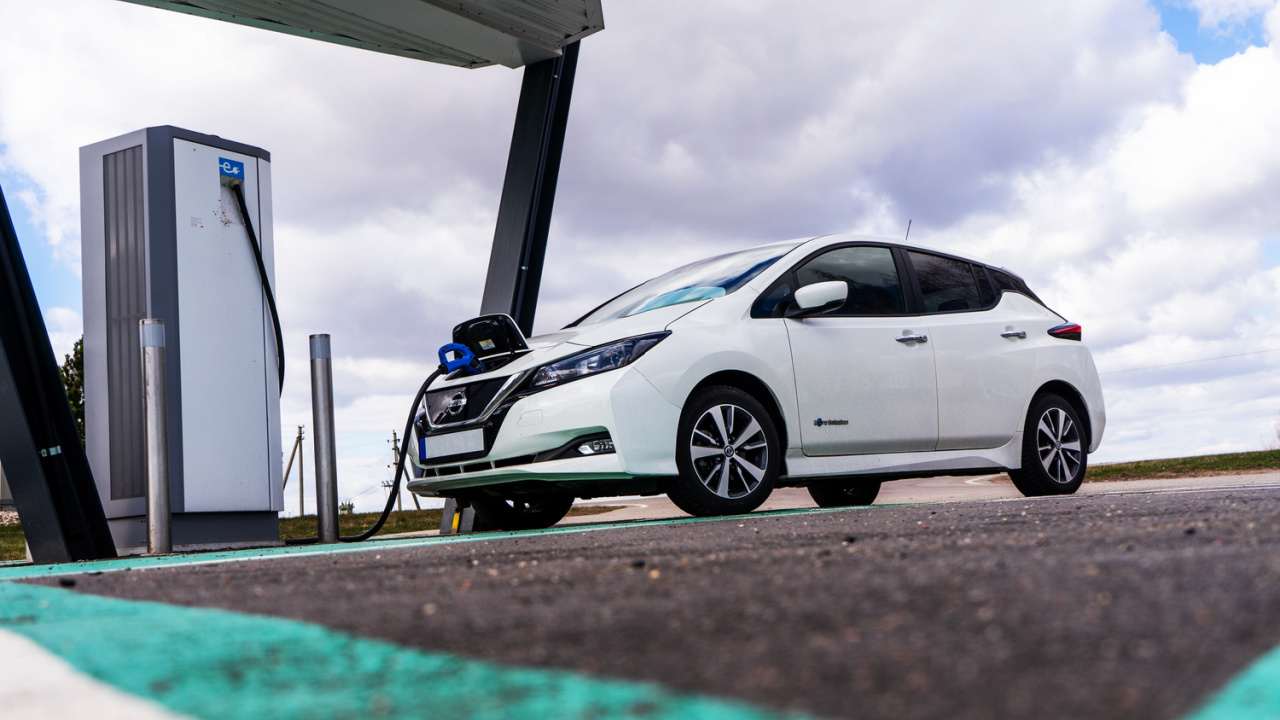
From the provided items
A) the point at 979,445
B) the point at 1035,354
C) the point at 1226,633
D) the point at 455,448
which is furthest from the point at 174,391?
the point at 1226,633

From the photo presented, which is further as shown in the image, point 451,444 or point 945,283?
point 945,283

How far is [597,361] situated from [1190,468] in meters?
12.4

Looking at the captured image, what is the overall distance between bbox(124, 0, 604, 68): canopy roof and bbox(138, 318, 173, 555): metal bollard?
2476mm

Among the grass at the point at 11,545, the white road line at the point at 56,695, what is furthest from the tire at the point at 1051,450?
the grass at the point at 11,545

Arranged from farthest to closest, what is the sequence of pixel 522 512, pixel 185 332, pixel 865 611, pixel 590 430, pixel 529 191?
1. pixel 529 191
2. pixel 185 332
3. pixel 522 512
4. pixel 590 430
5. pixel 865 611

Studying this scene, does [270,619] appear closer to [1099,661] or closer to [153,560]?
[1099,661]

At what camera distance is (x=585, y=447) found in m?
5.00

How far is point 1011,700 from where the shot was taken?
1.02 m

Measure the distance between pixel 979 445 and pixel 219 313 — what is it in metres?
4.80

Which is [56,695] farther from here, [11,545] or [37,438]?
[11,545]

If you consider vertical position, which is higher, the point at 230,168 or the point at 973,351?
the point at 230,168

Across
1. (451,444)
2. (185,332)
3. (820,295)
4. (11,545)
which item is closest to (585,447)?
(451,444)

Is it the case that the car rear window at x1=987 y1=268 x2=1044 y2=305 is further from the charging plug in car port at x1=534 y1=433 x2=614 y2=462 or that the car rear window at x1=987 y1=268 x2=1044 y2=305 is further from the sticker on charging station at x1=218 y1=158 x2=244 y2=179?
the sticker on charging station at x1=218 y1=158 x2=244 y2=179

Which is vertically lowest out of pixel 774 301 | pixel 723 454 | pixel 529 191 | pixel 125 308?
pixel 723 454
